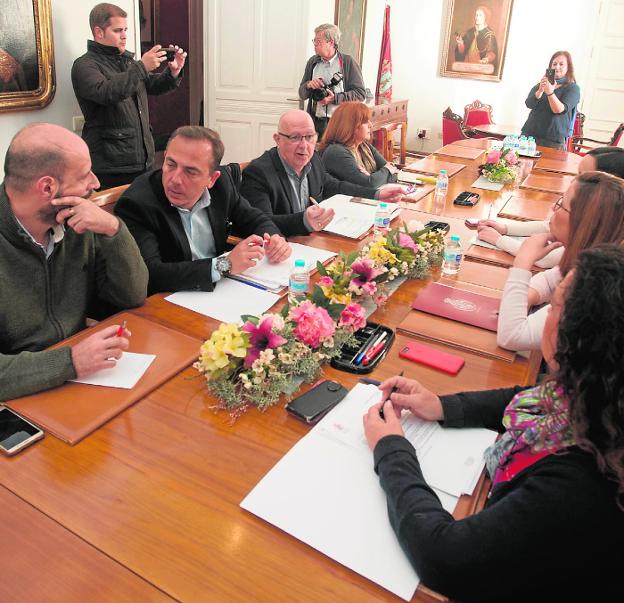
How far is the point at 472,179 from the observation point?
147 inches

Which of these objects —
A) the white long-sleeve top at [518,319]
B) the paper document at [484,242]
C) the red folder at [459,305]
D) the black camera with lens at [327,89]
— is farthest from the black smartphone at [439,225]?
the black camera with lens at [327,89]

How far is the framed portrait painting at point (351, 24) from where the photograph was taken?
5.77m

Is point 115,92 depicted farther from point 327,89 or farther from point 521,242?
point 521,242

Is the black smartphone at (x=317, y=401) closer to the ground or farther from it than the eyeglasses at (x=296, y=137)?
closer to the ground

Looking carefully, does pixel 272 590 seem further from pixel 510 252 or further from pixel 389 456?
pixel 510 252

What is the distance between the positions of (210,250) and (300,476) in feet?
4.49

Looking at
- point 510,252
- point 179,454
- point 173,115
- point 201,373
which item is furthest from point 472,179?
point 173,115

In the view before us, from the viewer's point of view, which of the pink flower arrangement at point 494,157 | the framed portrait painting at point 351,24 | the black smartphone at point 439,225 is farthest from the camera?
the framed portrait painting at point 351,24

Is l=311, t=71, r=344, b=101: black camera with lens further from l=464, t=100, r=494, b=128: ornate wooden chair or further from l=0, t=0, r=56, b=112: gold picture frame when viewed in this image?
l=464, t=100, r=494, b=128: ornate wooden chair

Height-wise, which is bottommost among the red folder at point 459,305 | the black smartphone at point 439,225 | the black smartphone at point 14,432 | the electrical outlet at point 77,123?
the black smartphone at point 14,432

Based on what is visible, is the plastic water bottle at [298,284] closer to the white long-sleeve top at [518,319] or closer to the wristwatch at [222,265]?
the wristwatch at [222,265]

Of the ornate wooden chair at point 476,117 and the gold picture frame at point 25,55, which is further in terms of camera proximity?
the ornate wooden chair at point 476,117

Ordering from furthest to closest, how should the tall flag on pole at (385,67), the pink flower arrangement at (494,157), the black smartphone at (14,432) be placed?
the tall flag on pole at (385,67) → the pink flower arrangement at (494,157) → the black smartphone at (14,432)

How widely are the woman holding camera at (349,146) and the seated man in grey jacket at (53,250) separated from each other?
6.48 feet
